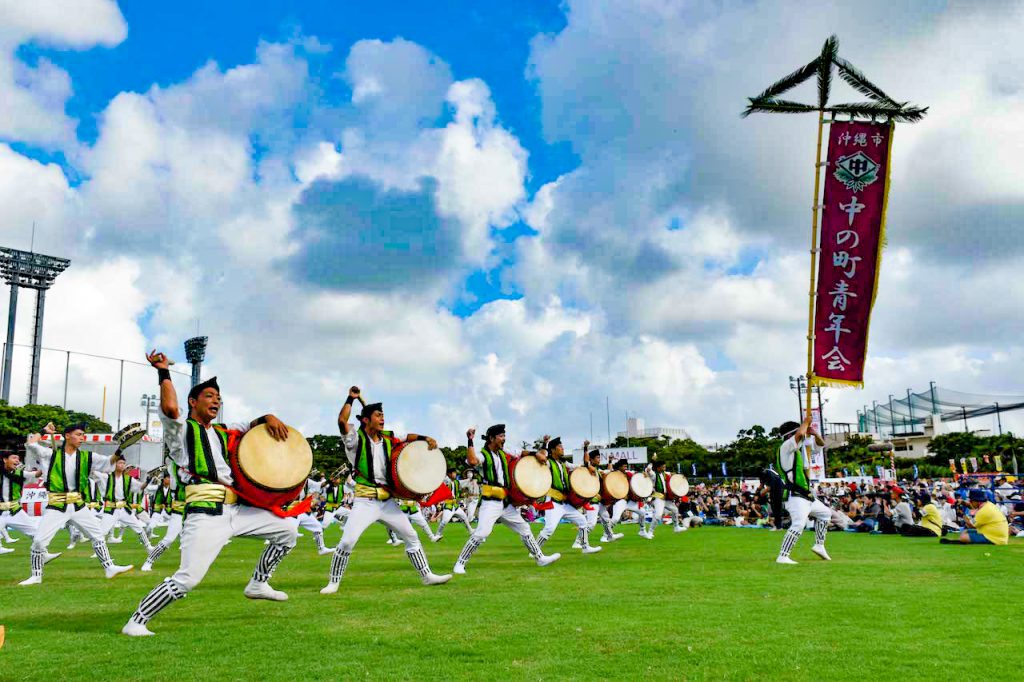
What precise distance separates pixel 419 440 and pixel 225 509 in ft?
10.1

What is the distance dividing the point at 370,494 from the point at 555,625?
3.15 m

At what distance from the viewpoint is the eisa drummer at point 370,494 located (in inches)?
347

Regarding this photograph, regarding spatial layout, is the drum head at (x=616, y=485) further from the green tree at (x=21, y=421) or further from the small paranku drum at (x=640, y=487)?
the green tree at (x=21, y=421)

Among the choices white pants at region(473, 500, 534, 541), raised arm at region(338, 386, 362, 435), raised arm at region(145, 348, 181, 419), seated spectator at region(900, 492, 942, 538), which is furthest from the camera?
seated spectator at region(900, 492, 942, 538)

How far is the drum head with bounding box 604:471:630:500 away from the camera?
650 inches

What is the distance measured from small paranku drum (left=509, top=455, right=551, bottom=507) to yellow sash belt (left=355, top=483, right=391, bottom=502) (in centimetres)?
276

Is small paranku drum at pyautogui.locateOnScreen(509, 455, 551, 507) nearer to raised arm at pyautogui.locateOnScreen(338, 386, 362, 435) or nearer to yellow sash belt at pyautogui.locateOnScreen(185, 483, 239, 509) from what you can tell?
raised arm at pyautogui.locateOnScreen(338, 386, 362, 435)

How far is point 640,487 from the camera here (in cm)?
1900

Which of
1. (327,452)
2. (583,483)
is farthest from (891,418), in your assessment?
(583,483)

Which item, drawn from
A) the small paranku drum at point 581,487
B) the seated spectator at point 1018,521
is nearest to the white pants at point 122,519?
the small paranku drum at point 581,487

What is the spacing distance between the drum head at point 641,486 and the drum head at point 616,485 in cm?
188

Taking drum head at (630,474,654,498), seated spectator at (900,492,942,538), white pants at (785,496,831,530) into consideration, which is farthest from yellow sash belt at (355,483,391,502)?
seated spectator at (900,492,942,538)

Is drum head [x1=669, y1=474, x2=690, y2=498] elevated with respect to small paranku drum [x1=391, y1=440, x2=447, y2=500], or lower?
lower

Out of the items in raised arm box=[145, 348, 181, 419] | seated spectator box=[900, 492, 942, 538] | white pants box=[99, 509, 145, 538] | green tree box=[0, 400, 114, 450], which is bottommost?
seated spectator box=[900, 492, 942, 538]
